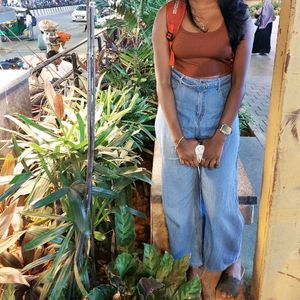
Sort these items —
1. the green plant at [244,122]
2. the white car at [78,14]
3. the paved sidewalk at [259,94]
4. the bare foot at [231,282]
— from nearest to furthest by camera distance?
1. the bare foot at [231,282]
2. the green plant at [244,122]
3. the paved sidewalk at [259,94]
4. the white car at [78,14]

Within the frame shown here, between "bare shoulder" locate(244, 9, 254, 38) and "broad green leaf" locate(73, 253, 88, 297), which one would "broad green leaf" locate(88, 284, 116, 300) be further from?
"bare shoulder" locate(244, 9, 254, 38)

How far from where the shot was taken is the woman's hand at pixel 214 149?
1787mm

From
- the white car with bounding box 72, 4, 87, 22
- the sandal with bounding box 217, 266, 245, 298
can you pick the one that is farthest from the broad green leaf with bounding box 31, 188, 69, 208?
the white car with bounding box 72, 4, 87, 22

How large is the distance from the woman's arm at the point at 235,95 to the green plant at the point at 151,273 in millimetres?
514

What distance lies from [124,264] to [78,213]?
1.16ft

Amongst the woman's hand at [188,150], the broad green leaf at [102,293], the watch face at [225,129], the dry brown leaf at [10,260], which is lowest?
the dry brown leaf at [10,260]

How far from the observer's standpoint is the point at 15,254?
7.49 ft

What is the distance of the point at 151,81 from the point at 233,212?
327 centimetres

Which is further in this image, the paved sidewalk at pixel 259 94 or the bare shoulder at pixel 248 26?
the paved sidewalk at pixel 259 94

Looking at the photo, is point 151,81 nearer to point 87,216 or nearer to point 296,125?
point 87,216

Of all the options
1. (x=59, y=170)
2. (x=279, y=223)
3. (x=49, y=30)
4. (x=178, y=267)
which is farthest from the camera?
(x=49, y=30)

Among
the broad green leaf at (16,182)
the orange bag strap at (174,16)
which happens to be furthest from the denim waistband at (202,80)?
the broad green leaf at (16,182)

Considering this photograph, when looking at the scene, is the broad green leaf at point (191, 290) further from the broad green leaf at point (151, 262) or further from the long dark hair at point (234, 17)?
the long dark hair at point (234, 17)

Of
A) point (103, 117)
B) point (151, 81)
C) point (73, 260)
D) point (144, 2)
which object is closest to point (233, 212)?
point (73, 260)
